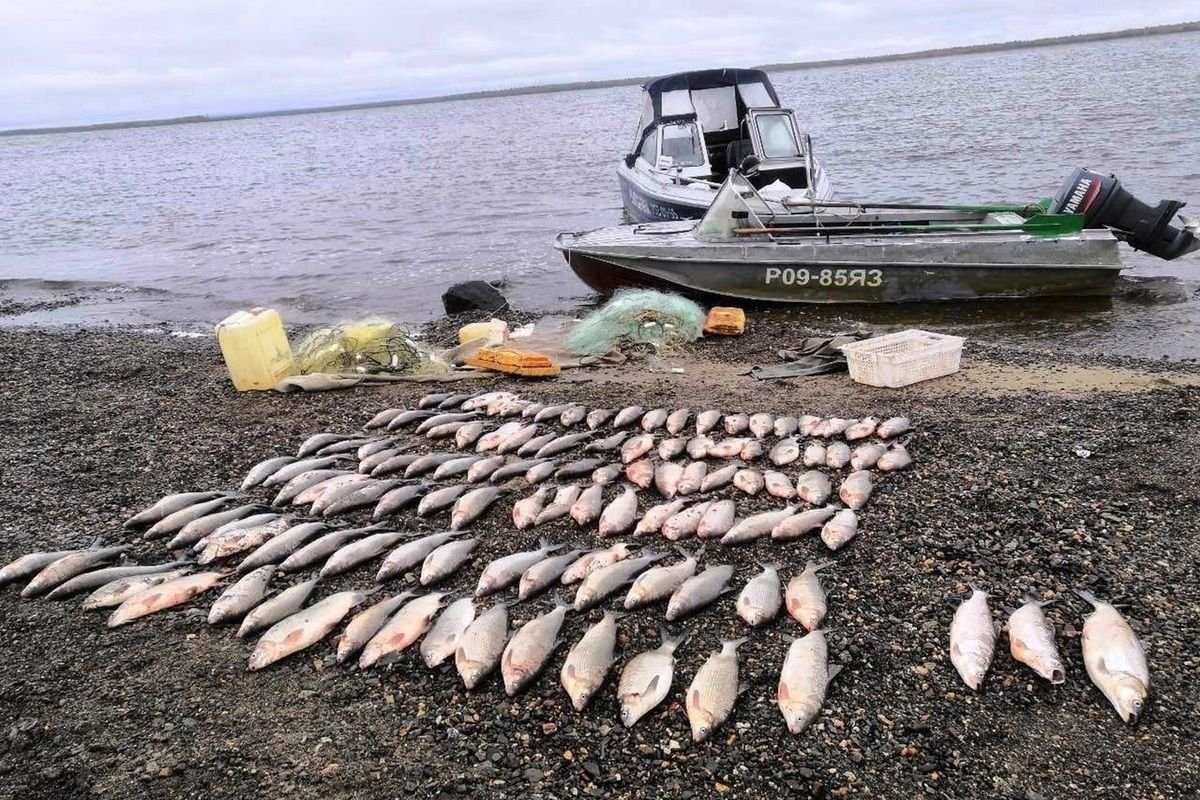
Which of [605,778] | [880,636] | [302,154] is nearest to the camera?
[605,778]

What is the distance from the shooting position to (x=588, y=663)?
394 centimetres

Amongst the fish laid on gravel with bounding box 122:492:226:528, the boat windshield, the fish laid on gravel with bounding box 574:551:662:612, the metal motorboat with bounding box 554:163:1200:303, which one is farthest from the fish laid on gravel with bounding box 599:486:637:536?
the boat windshield

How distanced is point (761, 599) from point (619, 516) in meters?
1.35

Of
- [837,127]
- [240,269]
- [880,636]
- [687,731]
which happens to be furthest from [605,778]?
[837,127]

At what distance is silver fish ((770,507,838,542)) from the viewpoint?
16.7 feet

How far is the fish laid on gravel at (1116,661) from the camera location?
11.5 feet

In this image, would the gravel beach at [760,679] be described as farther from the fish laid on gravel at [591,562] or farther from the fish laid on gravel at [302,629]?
the fish laid on gravel at [591,562]

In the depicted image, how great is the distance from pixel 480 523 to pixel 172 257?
770 inches

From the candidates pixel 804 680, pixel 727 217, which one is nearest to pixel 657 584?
pixel 804 680

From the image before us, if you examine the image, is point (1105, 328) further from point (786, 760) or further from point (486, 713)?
point (486, 713)

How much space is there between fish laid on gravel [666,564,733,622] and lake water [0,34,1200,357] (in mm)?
6971

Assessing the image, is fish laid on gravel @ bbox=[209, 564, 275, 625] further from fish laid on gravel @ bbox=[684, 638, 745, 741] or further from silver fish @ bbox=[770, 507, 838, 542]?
silver fish @ bbox=[770, 507, 838, 542]

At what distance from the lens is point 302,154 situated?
62844 mm

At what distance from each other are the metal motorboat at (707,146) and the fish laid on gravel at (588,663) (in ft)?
30.5
